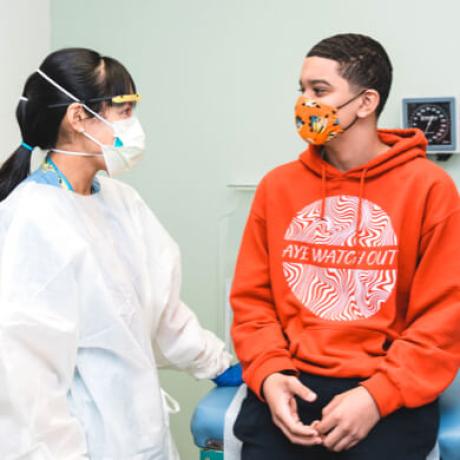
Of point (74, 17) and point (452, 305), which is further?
point (74, 17)

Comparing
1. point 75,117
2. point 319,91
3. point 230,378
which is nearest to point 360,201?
point 319,91

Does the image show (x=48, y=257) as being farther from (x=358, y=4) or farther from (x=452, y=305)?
(x=358, y=4)

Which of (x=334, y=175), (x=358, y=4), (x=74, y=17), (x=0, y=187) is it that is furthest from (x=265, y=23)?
(x=0, y=187)

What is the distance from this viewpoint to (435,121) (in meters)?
1.85

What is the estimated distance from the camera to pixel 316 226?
136 centimetres

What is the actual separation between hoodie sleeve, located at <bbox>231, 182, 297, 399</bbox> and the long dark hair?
1.42ft

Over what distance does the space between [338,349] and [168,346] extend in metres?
0.48

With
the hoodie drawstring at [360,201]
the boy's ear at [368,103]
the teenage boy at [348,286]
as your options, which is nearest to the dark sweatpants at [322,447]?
the teenage boy at [348,286]

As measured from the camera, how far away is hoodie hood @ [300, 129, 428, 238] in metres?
1.32

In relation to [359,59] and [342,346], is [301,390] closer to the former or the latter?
[342,346]

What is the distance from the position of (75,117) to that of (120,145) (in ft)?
0.38

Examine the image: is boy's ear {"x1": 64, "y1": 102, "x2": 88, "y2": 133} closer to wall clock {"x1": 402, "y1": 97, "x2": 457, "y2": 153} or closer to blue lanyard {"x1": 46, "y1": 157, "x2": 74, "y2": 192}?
blue lanyard {"x1": 46, "y1": 157, "x2": 74, "y2": 192}

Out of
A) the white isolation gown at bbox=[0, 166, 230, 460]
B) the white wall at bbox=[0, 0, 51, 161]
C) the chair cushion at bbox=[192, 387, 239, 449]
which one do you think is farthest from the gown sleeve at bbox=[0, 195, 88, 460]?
the white wall at bbox=[0, 0, 51, 161]

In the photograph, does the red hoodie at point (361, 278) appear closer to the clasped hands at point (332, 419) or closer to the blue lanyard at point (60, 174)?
the clasped hands at point (332, 419)
